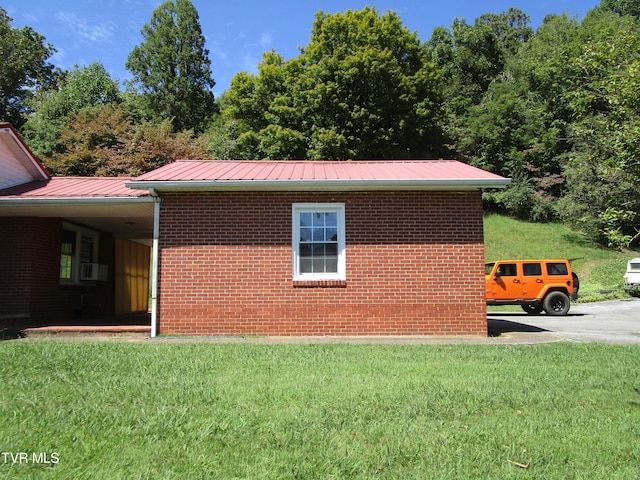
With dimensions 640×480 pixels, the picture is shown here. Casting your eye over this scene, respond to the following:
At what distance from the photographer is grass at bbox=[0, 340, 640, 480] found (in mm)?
3096

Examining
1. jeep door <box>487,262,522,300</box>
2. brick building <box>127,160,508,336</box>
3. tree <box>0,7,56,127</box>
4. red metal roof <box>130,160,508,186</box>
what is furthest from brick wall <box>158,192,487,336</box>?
tree <box>0,7,56,127</box>

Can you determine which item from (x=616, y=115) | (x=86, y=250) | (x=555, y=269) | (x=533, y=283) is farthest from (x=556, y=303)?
(x=86, y=250)

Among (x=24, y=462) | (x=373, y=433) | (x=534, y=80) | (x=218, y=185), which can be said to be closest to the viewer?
(x=24, y=462)

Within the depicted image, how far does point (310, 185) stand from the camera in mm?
9406

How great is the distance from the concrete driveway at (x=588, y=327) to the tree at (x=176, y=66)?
3457cm

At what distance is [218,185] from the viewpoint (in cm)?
931

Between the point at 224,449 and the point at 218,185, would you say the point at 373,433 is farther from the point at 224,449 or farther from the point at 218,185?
Answer: the point at 218,185

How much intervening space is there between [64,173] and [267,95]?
15.2 m

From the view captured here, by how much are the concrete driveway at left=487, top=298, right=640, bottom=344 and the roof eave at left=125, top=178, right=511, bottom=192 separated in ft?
10.4

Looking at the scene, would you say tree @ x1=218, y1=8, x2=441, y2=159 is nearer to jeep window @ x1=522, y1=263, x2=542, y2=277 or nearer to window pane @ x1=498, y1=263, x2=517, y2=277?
window pane @ x1=498, y1=263, x2=517, y2=277

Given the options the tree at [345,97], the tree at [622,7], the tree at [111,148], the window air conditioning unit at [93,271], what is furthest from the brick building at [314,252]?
the tree at [622,7]

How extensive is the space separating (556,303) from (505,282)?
73.4 inches

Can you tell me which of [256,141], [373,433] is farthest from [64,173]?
[373,433]

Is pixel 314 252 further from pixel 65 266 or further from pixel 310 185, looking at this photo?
pixel 65 266
